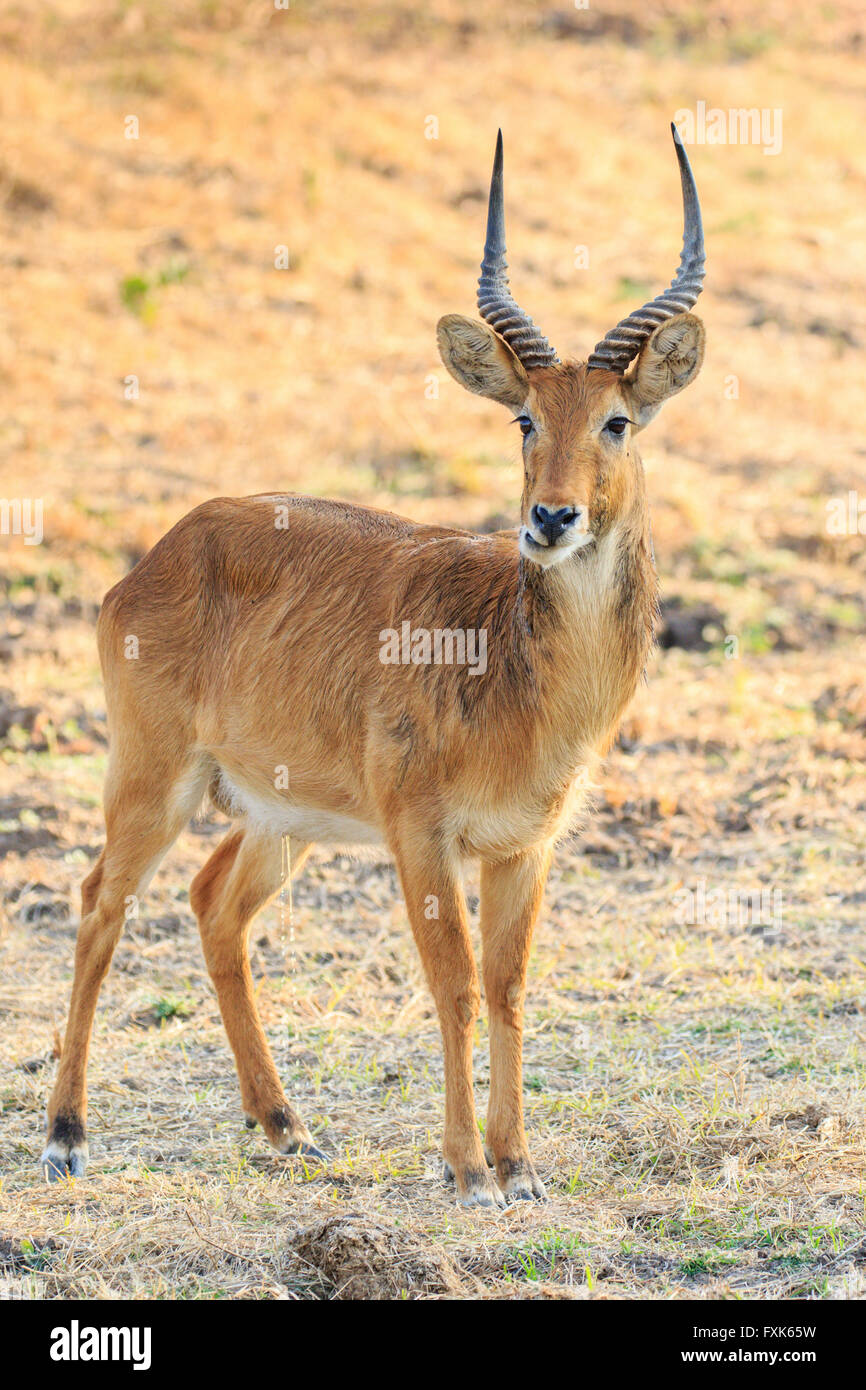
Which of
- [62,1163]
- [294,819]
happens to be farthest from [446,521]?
[62,1163]

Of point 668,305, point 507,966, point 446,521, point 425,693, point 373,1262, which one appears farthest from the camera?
point 446,521

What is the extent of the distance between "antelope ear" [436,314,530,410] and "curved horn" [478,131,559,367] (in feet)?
0.14

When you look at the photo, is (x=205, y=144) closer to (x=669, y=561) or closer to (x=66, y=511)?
(x=66, y=511)

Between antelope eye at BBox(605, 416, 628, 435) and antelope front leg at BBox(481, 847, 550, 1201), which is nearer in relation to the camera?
antelope eye at BBox(605, 416, 628, 435)

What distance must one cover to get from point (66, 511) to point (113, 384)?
12.1 feet

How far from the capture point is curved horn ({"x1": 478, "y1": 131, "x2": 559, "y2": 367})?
18.3 feet

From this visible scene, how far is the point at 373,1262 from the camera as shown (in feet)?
15.2

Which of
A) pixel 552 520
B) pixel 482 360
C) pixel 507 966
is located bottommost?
pixel 507 966

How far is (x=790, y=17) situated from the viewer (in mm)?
28359

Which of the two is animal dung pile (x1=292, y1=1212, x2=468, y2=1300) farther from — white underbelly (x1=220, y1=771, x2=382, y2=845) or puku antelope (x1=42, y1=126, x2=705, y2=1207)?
white underbelly (x1=220, y1=771, x2=382, y2=845)

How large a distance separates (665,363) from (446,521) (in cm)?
779

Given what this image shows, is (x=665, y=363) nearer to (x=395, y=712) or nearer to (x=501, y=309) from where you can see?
(x=501, y=309)

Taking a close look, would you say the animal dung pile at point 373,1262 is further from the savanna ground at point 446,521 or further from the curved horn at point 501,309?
the curved horn at point 501,309

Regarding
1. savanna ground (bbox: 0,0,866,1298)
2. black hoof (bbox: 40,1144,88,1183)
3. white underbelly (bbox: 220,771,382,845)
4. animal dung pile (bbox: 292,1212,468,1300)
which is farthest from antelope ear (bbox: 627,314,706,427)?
black hoof (bbox: 40,1144,88,1183)
